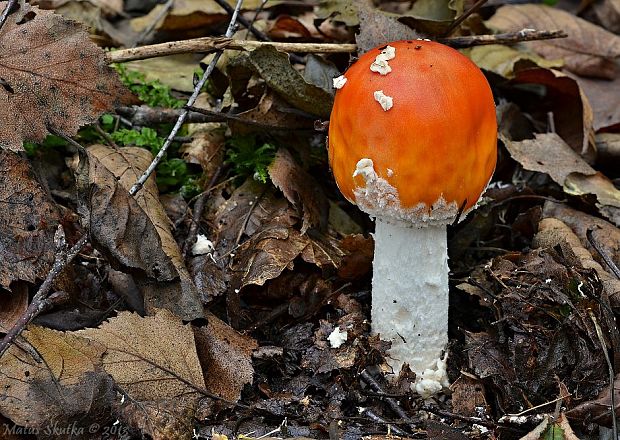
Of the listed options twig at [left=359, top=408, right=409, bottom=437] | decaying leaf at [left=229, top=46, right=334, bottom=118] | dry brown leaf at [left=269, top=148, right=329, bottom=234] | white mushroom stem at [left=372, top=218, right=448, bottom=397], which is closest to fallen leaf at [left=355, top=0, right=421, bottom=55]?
decaying leaf at [left=229, top=46, right=334, bottom=118]

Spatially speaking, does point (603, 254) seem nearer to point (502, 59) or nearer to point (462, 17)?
point (462, 17)

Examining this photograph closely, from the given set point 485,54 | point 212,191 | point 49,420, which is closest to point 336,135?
point 212,191

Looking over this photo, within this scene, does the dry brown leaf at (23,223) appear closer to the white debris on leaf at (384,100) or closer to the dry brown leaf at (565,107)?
the white debris on leaf at (384,100)

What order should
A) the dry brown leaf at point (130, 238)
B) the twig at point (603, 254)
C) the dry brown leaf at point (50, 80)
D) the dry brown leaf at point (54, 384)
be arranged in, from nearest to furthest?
the dry brown leaf at point (54, 384), the dry brown leaf at point (130, 238), the dry brown leaf at point (50, 80), the twig at point (603, 254)

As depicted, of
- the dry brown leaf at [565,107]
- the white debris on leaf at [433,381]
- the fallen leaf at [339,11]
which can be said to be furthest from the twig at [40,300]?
the dry brown leaf at [565,107]

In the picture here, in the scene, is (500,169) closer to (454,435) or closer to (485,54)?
(485,54)
